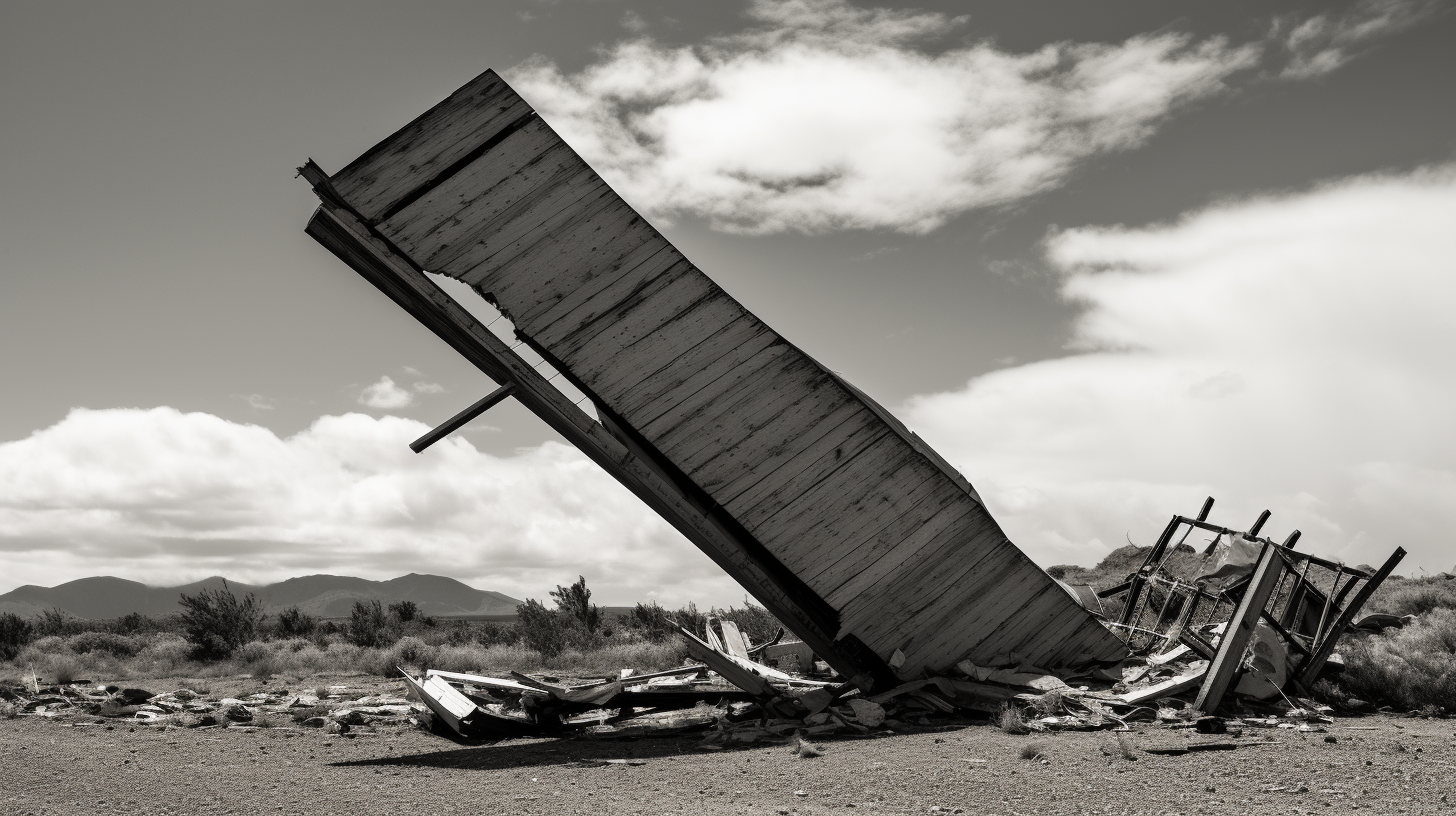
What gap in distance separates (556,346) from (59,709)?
25.6ft

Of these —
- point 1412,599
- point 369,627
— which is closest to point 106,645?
point 369,627

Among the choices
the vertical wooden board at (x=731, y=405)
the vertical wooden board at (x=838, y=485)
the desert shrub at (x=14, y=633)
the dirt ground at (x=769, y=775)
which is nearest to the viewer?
the dirt ground at (x=769, y=775)

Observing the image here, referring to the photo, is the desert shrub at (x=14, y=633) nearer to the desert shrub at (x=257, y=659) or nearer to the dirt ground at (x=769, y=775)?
the desert shrub at (x=257, y=659)

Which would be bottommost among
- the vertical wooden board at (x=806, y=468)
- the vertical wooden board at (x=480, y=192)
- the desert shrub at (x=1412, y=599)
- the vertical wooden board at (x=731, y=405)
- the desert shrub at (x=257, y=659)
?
the desert shrub at (x=257, y=659)

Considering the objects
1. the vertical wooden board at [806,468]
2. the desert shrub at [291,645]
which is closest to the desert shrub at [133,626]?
the desert shrub at [291,645]

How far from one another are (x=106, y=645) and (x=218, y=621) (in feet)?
14.3

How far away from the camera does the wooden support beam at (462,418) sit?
8.22 metres

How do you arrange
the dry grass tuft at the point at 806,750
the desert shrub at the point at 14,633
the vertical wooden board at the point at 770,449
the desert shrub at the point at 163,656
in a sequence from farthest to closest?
the desert shrub at the point at 14,633
the desert shrub at the point at 163,656
the vertical wooden board at the point at 770,449
the dry grass tuft at the point at 806,750

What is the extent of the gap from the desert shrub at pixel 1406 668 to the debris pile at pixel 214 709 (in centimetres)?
965

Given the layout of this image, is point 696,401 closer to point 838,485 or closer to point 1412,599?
point 838,485

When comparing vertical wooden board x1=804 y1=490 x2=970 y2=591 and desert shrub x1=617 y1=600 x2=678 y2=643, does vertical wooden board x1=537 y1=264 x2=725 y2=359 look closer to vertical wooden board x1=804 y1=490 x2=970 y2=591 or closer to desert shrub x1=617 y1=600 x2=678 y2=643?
vertical wooden board x1=804 y1=490 x2=970 y2=591

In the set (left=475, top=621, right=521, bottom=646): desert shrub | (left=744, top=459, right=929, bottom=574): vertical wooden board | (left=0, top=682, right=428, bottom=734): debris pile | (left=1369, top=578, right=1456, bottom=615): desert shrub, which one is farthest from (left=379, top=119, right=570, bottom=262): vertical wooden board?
(left=475, top=621, right=521, bottom=646): desert shrub

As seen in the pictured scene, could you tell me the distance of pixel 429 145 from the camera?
27.6 ft

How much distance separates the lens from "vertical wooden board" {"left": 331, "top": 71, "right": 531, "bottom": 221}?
8305 mm
